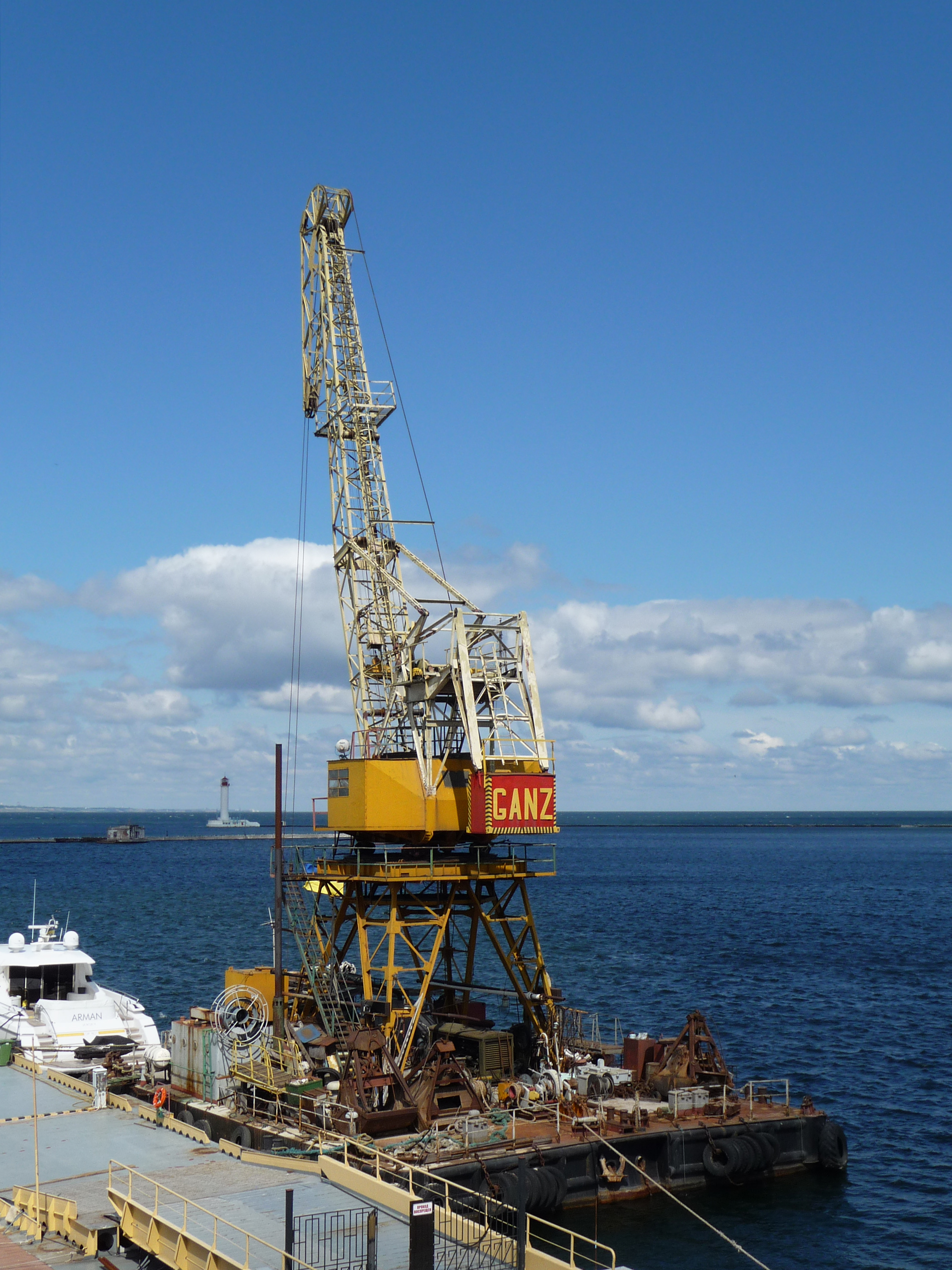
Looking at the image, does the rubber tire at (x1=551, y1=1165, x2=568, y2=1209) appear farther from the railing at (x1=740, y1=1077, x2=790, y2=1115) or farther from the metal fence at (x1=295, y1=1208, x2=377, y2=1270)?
the metal fence at (x1=295, y1=1208, x2=377, y2=1270)

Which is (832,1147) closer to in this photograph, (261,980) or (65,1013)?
(261,980)

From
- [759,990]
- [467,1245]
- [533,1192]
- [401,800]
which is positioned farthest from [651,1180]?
[759,990]

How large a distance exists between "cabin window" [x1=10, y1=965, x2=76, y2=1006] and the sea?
34.9ft

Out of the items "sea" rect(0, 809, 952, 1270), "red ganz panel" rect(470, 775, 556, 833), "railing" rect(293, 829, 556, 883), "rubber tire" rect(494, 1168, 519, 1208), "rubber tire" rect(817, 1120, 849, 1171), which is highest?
"red ganz panel" rect(470, 775, 556, 833)

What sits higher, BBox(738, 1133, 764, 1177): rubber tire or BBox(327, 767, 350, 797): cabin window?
BBox(327, 767, 350, 797): cabin window

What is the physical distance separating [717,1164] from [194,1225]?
16146 mm

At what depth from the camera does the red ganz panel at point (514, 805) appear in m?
37.3

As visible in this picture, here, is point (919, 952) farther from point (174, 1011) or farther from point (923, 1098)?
point (174, 1011)

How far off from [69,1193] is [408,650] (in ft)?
66.9

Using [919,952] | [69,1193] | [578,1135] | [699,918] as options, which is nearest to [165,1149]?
[69,1193]

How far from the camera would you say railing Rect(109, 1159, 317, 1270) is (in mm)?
19906

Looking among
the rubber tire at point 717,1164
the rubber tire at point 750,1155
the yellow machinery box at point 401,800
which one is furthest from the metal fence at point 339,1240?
the yellow machinery box at point 401,800

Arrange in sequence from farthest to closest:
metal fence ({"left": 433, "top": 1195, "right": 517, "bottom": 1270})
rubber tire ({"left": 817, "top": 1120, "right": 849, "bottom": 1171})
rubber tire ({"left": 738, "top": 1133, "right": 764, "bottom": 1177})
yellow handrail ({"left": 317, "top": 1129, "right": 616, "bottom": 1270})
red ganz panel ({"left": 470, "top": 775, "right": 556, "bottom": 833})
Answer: red ganz panel ({"left": 470, "top": 775, "right": 556, "bottom": 833}), rubber tire ({"left": 817, "top": 1120, "right": 849, "bottom": 1171}), rubber tire ({"left": 738, "top": 1133, "right": 764, "bottom": 1177}), yellow handrail ({"left": 317, "top": 1129, "right": 616, "bottom": 1270}), metal fence ({"left": 433, "top": 1195, "right": 517, "bottom": 1270})

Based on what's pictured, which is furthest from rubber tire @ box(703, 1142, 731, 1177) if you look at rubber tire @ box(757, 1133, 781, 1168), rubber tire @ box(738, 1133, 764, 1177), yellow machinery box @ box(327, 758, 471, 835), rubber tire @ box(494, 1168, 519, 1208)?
yellow machinery box @ box(327, 758, 471, 835)
